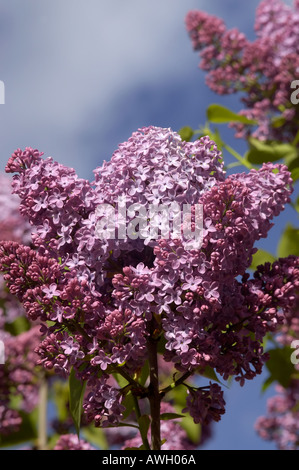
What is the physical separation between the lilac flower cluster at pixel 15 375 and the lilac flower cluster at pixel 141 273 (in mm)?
1439

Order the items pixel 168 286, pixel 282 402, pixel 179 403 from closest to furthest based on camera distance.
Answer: pixel 168 286
pixel 179 403
pixel 282 402

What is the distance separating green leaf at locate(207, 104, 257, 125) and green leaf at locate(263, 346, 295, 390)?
111 cm

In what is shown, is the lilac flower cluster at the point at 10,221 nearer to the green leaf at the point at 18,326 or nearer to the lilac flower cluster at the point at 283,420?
the green leaf at the point at 18,326

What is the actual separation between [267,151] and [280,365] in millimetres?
1043

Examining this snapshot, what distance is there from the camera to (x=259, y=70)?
3.36m

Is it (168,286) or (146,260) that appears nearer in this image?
(168,286)

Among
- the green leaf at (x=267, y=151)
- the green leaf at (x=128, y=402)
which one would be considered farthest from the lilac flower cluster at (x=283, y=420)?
the green leaf at (x=128, y=402)

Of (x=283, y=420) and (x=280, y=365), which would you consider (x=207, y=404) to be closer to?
(x=280, y=365)

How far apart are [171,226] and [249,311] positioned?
27 centimetres

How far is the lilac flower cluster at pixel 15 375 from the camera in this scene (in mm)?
2814

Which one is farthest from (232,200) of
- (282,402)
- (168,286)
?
(282,402)
